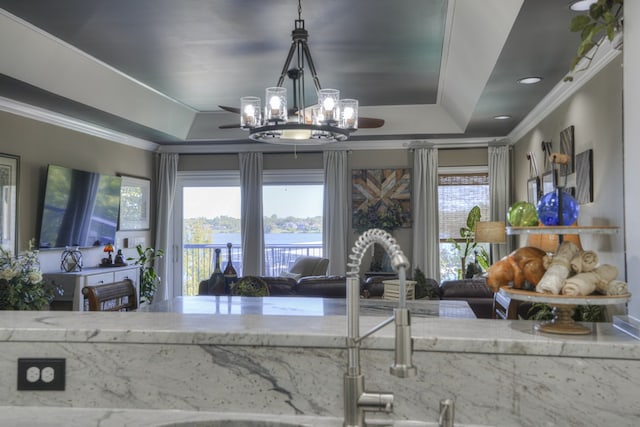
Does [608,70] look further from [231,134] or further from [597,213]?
[231,134]

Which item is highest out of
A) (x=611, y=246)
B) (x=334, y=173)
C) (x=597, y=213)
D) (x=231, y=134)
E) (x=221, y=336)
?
(x=231, y=134)

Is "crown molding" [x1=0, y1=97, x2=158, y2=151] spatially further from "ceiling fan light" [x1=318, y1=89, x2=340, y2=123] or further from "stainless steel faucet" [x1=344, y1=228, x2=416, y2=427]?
"stainless steel faucet" [x1=344, y1=228, x2=416, y2=427]

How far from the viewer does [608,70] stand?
339cm

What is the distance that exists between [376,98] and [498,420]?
559 cm

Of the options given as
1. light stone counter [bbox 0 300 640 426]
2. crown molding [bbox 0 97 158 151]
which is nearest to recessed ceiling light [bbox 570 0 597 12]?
light stone counter [bbox 0 300 640 426]

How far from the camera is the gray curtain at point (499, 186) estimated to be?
7.07m

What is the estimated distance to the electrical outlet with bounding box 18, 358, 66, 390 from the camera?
1.36m

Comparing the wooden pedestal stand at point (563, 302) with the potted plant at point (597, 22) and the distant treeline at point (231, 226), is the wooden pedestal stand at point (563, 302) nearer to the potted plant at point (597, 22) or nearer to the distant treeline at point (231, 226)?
the potted plant at point (597, 22)

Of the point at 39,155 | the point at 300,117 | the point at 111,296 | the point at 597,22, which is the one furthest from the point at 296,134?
the point at 39,155

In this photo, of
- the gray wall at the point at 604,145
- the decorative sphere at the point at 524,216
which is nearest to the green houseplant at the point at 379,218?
the gray wall at the point at 604,145

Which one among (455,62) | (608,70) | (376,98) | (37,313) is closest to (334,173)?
(376,98)

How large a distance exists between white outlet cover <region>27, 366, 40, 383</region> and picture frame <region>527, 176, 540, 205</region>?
481 cm

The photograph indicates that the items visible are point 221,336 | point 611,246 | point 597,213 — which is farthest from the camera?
point 597,213

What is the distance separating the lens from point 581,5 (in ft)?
8.89
